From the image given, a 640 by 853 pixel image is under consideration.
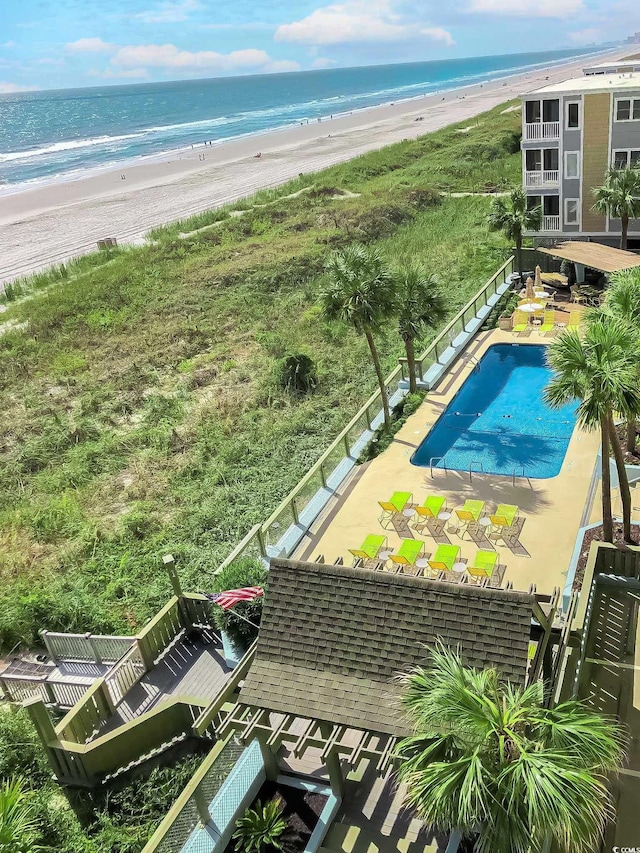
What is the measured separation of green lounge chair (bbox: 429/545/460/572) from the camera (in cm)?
1417

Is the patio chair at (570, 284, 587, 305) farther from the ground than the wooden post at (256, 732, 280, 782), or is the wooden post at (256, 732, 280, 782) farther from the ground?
the patio chair at (570, 284, 587, 305)

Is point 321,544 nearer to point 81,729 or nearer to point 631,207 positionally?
point 81,729

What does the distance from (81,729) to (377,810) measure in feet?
16.2

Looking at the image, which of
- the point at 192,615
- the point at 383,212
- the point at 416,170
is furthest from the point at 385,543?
the point at 416,170

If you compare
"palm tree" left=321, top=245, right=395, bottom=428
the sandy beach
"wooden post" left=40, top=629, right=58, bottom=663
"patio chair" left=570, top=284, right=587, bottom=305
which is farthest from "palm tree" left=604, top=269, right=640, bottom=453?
the sandy beach

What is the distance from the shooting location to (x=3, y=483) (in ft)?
69.3

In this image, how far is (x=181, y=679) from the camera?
1234 centimetres

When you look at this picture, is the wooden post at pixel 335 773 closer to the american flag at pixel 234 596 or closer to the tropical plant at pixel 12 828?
the american flag at pixel 234 596

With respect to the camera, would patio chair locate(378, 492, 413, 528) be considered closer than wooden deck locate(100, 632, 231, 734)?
No

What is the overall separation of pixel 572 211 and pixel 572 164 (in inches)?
83.4

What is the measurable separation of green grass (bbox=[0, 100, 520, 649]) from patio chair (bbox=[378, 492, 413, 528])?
313 cm

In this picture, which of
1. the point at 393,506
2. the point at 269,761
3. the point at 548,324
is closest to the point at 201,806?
the point at 269,761

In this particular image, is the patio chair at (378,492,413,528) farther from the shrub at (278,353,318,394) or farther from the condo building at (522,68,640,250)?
the condo building at (522,68,640,250)

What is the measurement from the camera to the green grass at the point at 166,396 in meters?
17.0
